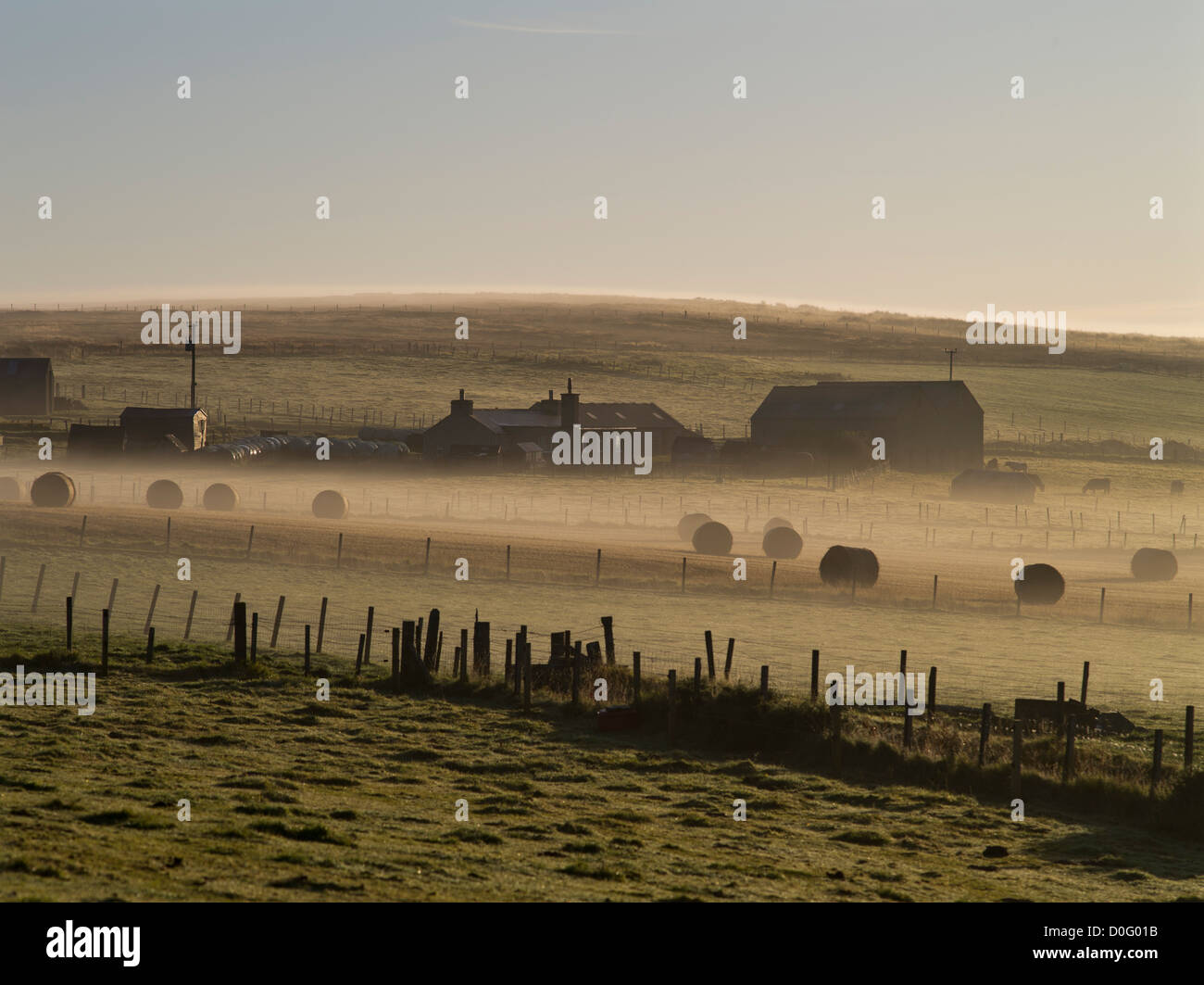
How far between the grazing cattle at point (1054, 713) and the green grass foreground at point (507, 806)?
1.32 meters

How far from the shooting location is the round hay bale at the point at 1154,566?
48.1 meters

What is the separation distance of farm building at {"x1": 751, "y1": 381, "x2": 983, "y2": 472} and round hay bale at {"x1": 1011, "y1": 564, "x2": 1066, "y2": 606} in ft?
164

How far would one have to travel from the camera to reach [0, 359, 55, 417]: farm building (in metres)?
95.9

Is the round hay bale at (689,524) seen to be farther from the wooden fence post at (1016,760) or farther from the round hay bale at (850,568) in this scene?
the wooden fence post at (1016,760)

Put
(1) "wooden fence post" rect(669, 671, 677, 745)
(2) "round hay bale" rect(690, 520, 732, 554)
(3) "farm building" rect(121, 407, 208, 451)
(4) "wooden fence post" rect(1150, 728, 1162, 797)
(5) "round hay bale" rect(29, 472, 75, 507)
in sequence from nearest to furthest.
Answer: (4) "wooden fence post" rect(1150, 728, 1162, 797) → (1) "wooden fence post" rect(669, 671, 677, 745) → (2) "round hay bale" rect(690, 520, 732, 554) → (5) "round hay bale" rect(29, 472, 75, 507) → (3) "farm building" rect(121, 407, 208, 451)

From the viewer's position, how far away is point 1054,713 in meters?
22.9

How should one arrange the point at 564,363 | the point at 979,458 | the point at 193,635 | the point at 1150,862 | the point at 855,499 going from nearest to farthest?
1. the point at 1150,862
2. the point at 193,635
3. the point at 855,499
4. the point at 979,458
5. the point at 564,363

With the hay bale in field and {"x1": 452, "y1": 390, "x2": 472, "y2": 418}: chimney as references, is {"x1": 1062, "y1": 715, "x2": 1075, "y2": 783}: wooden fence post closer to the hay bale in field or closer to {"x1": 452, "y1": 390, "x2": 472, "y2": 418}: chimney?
the hay bale in field

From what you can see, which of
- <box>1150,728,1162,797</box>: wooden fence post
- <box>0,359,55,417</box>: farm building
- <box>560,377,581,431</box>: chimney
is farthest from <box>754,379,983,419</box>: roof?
<box>1150,728,1162,797</box>: wooden fence post

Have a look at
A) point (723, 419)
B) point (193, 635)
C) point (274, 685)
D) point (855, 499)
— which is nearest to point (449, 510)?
point (855, 499)
